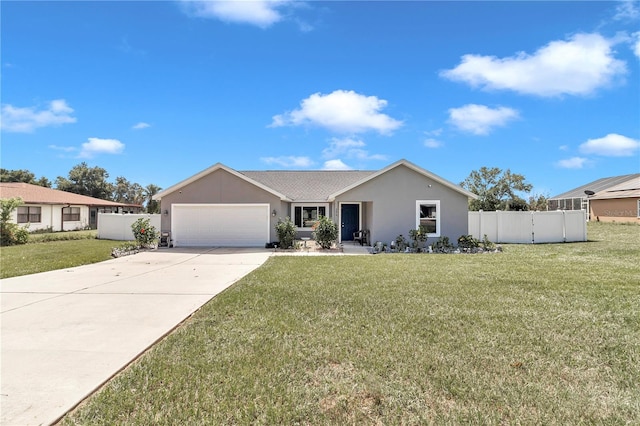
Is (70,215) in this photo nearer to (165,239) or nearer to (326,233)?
(165,239)

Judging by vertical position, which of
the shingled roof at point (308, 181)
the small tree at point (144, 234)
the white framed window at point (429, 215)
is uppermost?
the shingled roof at point (308, 181)

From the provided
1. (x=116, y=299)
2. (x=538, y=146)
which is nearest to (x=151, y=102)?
(x=116, y=299)

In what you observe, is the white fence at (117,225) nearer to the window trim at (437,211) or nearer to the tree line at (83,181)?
the window trim at (437,211)

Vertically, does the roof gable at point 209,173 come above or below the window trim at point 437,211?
above

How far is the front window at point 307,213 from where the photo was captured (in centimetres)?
2095

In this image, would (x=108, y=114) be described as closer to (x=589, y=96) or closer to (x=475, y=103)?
(x=475, y=103)

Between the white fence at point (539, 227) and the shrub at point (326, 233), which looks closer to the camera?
the shrub at point (326, 233)

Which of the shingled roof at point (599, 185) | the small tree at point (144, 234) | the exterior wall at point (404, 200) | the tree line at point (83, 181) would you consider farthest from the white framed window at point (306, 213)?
the shingled roof at point (599, 185)

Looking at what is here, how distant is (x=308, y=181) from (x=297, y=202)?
3.44 m

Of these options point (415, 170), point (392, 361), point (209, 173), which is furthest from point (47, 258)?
point (415, 170)

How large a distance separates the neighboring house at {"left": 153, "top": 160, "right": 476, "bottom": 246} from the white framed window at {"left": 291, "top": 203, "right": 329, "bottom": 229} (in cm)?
50

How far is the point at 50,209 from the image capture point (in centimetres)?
2838

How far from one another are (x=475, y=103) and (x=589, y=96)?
527 centimetres

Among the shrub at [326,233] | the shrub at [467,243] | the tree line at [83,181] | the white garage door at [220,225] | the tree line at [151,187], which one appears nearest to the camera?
the shrub at [467,243]
